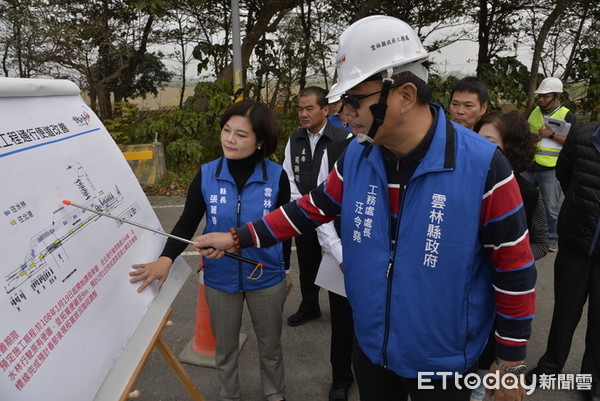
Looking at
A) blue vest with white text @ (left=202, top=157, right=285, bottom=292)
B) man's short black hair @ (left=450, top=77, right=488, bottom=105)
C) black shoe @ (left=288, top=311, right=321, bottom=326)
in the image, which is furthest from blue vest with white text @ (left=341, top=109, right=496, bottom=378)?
black shoe @ (left=288, top=311, right=321, bottom=326)

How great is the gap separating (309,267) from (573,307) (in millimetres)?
1891

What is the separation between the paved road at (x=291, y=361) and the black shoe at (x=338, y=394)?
0.07 m

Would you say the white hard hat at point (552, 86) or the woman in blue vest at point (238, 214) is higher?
the white hard hat at point (552, 86)

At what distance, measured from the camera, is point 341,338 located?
267cm

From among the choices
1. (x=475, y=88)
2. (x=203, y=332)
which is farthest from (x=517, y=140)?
(x=203, y=332)

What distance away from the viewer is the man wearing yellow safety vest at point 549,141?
4.89m

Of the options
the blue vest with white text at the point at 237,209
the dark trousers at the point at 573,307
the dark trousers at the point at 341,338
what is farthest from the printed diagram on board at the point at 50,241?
the dark trousers at the point at 573,307

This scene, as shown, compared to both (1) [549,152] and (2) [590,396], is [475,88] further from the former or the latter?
(1) [549,152]

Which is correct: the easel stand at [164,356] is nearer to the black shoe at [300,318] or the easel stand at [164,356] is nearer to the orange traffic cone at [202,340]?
the orange traffic cone at [202,340]

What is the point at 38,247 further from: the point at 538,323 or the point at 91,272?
the point at 538,323

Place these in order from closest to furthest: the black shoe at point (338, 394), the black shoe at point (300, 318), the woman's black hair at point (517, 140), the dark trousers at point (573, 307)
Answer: the woman's black hair at point (517, 140), the dark trousers at point (573, 307), the black shoe at point (338, 394), the black shoe at point (300, 318)

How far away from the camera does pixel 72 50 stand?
8.92m

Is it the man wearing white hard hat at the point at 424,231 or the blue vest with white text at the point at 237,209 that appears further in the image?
the blue vest with white text at the point at 237,209

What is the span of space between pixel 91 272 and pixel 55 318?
0.26 meters
